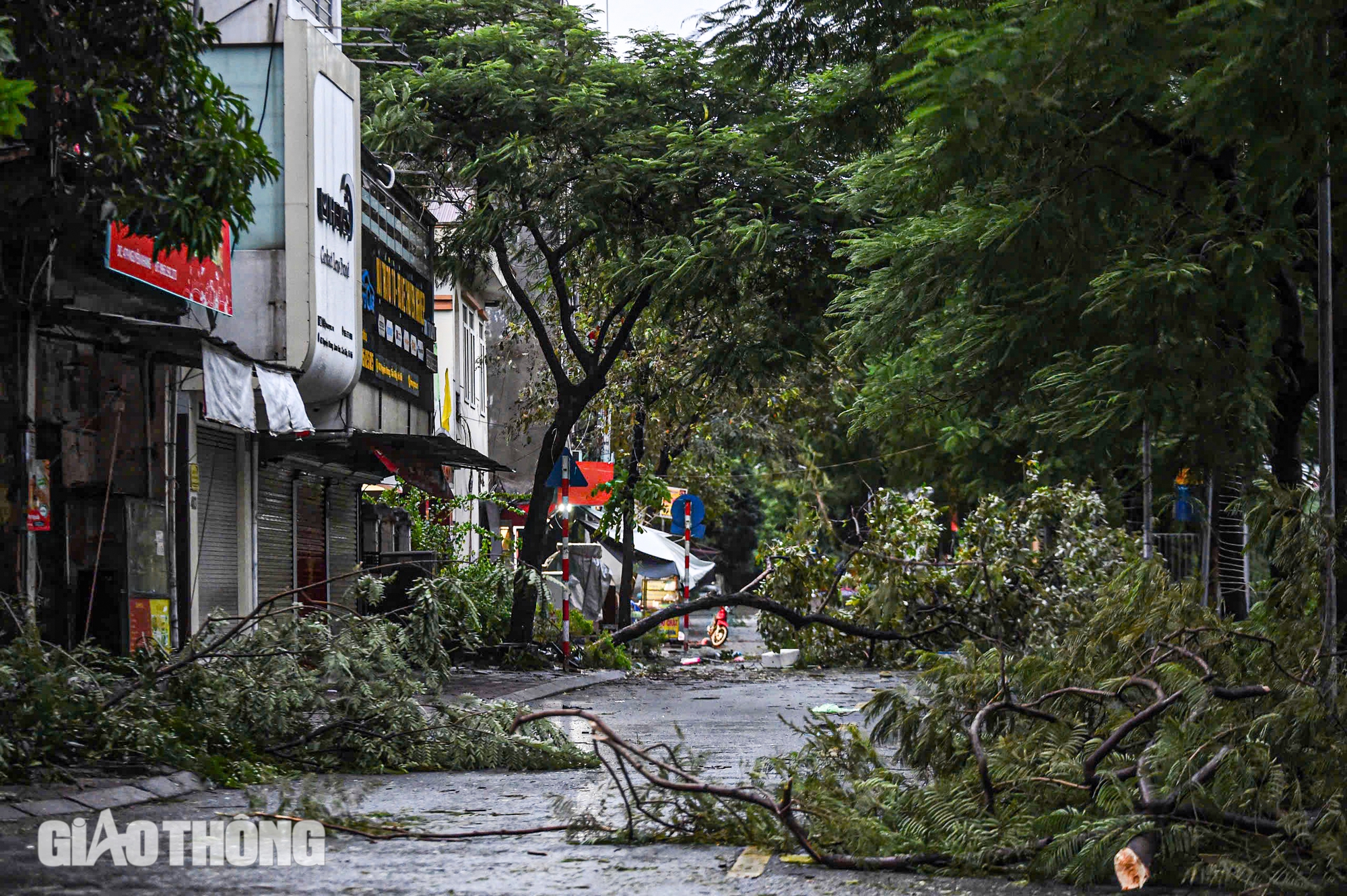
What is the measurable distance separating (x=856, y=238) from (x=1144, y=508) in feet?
12.4

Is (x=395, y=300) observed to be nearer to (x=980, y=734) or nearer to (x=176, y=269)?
(x=176, y=269)

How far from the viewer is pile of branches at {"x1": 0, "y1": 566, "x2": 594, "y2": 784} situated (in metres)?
8.66

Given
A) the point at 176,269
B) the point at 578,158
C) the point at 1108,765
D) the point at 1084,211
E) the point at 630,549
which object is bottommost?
the point at 1108,765

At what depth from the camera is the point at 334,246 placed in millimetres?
19641

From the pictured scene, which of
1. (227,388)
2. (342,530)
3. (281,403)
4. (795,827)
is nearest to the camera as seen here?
(795,827)

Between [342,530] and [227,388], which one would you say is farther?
[342,530]

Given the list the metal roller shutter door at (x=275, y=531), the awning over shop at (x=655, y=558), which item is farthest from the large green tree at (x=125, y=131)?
the awning over shop at (x=655, y=558)

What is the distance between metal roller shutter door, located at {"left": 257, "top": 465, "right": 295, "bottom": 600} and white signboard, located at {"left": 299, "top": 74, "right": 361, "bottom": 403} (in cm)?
152

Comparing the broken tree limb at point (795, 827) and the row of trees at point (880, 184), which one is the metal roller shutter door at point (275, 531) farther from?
the broken tree limb at point (795, 827)

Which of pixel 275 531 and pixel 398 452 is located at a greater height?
pixel 398 452

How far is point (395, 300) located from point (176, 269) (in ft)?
31.7

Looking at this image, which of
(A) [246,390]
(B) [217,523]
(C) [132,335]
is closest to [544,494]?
(B) [217,523]

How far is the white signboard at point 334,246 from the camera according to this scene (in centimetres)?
1883

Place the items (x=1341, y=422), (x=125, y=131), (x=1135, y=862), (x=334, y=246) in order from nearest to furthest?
(x=1135, y=862), (x=1341, y=422), (x=125, y=131), (x=334, y=246)
